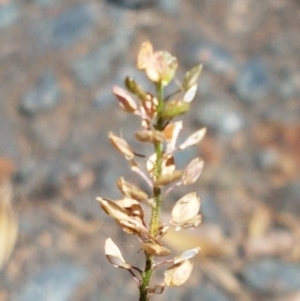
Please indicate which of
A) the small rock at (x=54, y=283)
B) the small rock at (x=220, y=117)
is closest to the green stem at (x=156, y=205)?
the small rock at (x=54, y=283)

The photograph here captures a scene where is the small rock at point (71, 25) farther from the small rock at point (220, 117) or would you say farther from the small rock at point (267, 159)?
the small rock at point (267, 159)

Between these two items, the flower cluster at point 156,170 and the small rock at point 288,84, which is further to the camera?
the small rock at point 288,84

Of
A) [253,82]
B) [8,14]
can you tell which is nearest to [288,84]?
[253,82]

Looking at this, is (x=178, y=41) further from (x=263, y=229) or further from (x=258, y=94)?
(x=263, y=229)

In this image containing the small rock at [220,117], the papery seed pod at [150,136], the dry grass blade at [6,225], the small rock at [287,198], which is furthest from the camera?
the small rock at [220,117]

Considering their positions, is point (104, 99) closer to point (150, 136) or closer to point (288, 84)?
point (288, 84)

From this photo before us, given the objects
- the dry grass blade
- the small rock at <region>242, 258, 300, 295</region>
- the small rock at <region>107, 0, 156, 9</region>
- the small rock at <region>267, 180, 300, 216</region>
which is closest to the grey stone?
the small rock at <region>107, 0, 156, 9</region>
